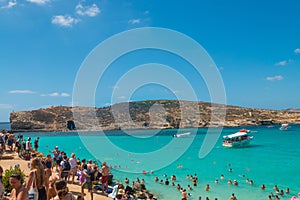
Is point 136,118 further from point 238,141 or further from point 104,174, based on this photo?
point 104,174

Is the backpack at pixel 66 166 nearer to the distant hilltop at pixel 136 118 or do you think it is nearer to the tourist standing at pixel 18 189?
the tourist standing at pixel 18 189

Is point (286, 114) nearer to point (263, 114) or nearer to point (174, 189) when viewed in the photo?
point (263, 114)

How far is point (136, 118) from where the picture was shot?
13412cm

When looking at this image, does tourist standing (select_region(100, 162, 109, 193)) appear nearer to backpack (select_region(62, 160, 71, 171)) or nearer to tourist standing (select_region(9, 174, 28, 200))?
backpack (select_region(62, 160, 71, 171))

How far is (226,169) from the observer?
32.9 m

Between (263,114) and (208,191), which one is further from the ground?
(263,114)

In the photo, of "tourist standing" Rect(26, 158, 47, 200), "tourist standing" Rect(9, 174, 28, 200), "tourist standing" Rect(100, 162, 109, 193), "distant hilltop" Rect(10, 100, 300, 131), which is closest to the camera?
"tourist standing" Rect(9, 174, 28, 200)

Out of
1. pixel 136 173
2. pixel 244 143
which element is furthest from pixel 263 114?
pixel 136 173

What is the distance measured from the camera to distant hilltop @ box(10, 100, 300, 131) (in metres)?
130

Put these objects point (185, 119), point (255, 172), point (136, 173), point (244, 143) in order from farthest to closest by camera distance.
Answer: point (185, 119), point (244, 143), point (255, 172), point (136, 173)

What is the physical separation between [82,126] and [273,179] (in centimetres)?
11439

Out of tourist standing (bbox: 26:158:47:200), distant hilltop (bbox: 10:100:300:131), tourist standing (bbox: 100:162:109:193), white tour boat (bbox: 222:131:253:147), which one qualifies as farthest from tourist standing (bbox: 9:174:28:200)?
distant hilltop (bbox: 10:100:300:131)

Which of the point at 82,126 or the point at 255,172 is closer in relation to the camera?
the point at 255,172

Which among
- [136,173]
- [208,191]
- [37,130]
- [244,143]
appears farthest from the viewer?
[37,130]
